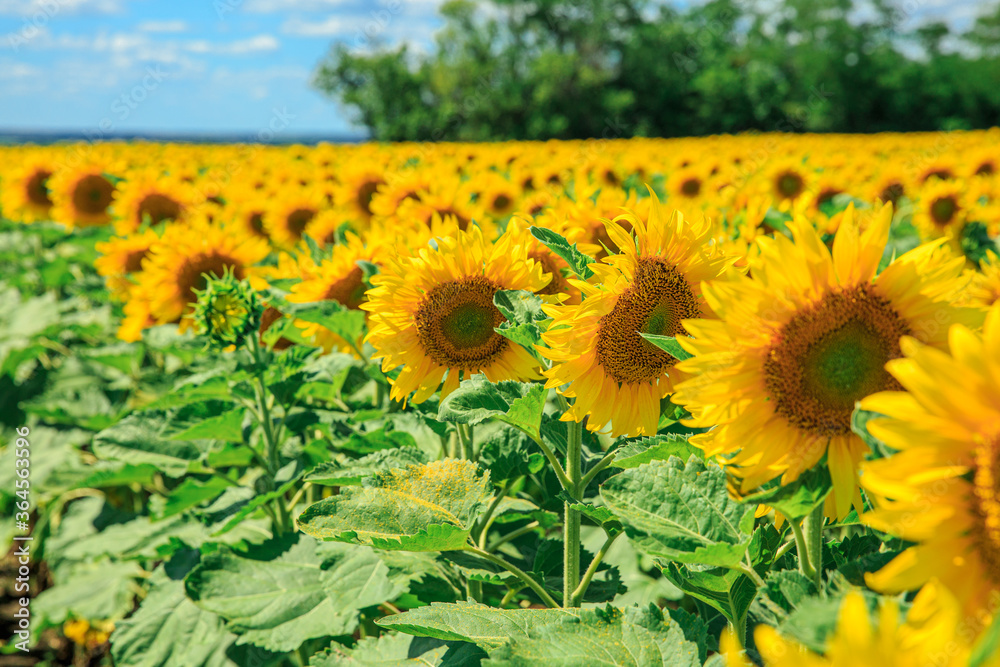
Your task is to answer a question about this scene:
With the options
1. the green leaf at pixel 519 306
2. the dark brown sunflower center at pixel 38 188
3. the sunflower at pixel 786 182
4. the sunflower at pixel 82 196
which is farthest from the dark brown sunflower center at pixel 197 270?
the sunflower at pixel 786 182

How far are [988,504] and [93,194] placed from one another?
632 centimetres

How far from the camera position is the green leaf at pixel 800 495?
1.01 m

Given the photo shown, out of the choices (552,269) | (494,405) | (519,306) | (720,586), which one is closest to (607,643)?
(720,586)

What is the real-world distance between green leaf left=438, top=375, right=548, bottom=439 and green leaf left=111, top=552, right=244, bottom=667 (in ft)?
5.78

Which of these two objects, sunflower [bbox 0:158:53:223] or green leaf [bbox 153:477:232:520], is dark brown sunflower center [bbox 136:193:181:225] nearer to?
sunflower [bbox 0:158:53:223]

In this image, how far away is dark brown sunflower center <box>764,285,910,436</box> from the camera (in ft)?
3.48

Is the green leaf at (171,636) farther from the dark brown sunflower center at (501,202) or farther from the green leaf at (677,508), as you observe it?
the dark brown sunflower center at (501,202)

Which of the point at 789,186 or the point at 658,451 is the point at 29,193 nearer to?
the point at 789,186

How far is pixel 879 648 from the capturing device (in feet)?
2.19

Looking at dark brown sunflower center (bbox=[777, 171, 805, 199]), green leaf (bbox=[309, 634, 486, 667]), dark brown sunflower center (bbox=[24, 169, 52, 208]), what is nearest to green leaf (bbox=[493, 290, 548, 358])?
green leaf (bbox=[309, 634, 486, 667])

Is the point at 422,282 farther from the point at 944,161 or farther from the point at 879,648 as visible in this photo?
the point at 944,161

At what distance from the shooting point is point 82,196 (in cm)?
569

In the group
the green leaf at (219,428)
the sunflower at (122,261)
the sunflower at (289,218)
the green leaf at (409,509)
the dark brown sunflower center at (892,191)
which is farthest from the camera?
the dark brown sunflower center at (892,191)

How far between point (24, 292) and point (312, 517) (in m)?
6.30
